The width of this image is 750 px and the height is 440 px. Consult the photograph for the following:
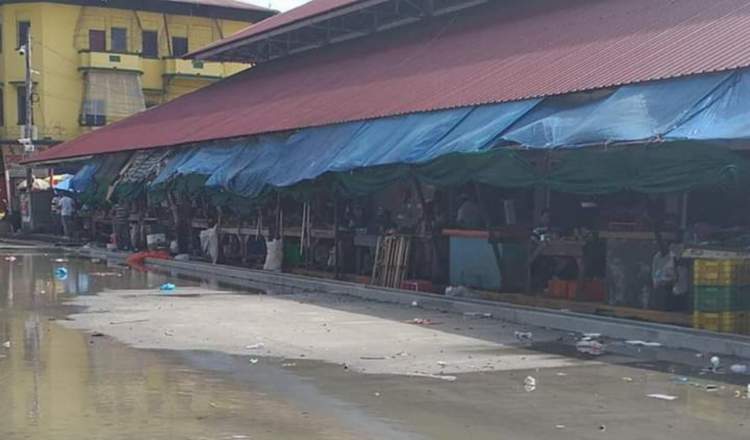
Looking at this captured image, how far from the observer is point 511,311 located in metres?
15.8

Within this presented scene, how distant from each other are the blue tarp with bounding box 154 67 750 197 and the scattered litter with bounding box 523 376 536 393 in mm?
4343

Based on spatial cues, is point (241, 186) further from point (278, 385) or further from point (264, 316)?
point (278, 385)

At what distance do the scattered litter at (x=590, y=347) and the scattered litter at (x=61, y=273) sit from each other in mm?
14403

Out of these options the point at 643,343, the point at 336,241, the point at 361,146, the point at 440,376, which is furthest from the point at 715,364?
the point at 336,241

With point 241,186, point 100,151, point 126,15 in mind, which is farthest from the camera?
point 126,15

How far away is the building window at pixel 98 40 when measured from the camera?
62.0 metres

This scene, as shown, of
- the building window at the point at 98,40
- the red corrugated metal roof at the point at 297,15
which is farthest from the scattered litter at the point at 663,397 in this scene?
the building window at the point at 98,40

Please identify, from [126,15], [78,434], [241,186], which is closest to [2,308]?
[241,186]

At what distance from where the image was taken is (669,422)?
8719 millimetres

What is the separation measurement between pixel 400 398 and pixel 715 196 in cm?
847

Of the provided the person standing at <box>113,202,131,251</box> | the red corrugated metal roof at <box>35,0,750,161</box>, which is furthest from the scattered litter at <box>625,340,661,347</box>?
the person standing at <box>113,202,131,251</box>

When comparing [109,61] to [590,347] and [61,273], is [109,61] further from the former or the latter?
[590,347]

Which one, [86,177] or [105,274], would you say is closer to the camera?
[105,274]

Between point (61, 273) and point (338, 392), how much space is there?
17.0 metres
